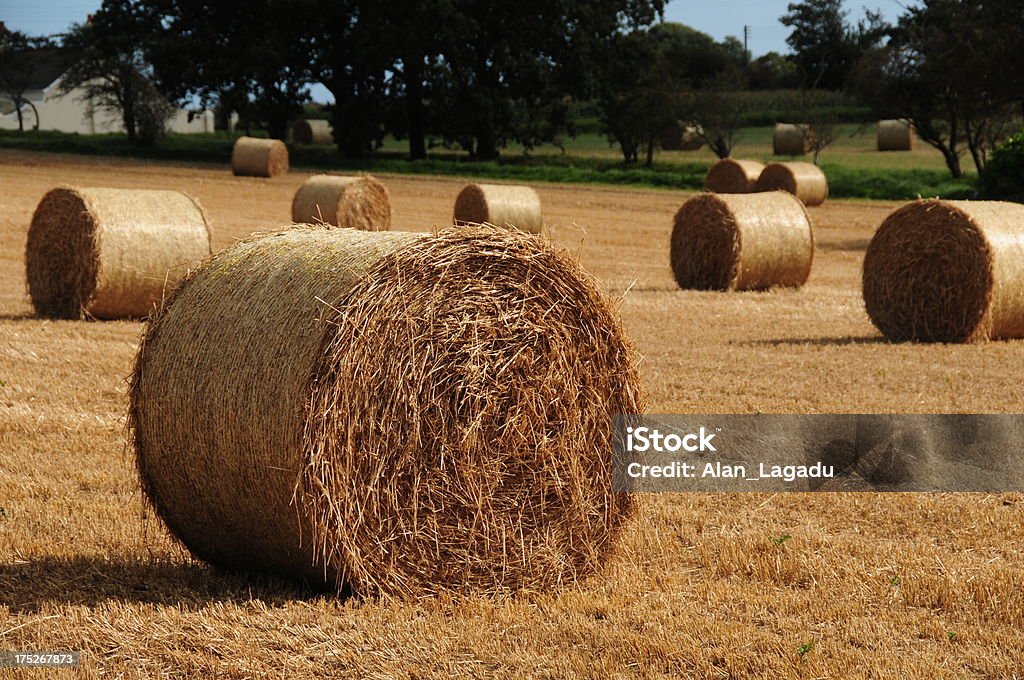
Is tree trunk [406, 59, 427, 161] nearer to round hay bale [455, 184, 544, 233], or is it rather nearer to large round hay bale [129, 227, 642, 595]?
round hay bale [455, 184, 544, 233]

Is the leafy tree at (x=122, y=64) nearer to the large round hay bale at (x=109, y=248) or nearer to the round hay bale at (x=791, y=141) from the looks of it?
the round hay bale at (x=791, y=141)

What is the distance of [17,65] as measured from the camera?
81.6m

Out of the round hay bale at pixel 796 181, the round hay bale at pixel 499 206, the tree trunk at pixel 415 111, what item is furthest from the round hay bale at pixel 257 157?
the round hay bale at pixel 499 206

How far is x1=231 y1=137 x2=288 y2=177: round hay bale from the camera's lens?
130 ft

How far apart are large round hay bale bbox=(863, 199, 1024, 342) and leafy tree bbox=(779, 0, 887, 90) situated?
61.0m

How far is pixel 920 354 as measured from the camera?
12.4 meters

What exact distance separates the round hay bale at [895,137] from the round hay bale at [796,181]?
69.9 ft

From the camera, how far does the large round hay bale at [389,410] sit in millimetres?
5395

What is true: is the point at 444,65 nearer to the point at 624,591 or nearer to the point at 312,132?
the point at 312,132

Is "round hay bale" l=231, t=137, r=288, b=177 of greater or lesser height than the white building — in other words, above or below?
below

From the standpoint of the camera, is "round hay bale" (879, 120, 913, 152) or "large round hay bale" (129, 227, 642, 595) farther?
"round hay bale" (879, 120, 913, 152)

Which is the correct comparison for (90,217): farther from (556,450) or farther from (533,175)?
(533,175)

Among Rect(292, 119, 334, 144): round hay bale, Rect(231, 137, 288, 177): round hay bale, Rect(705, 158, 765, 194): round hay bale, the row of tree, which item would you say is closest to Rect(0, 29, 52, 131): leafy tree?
Rect(292, 119, 334, 144): round hay bale


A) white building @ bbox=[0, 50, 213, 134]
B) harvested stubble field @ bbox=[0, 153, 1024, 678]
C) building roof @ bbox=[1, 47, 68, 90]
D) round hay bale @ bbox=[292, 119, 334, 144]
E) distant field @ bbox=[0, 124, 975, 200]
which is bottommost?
harvested stubble field @ bbox=[0, 153, 1024, 678]
